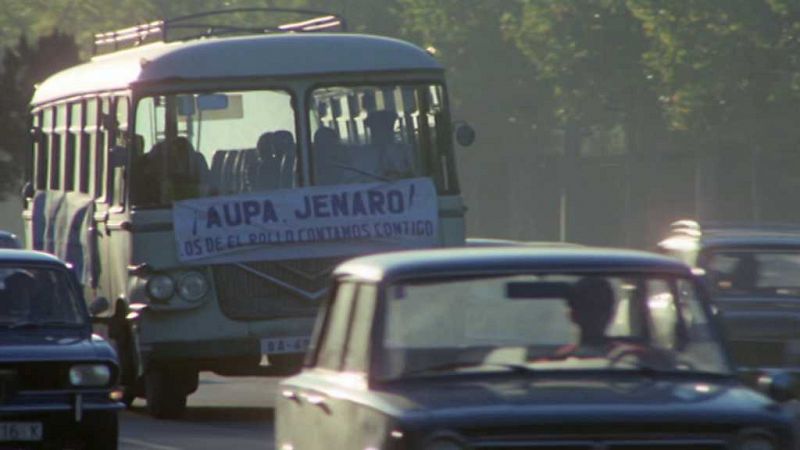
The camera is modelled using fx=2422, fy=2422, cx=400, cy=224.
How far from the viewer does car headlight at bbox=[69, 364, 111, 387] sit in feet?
48.4

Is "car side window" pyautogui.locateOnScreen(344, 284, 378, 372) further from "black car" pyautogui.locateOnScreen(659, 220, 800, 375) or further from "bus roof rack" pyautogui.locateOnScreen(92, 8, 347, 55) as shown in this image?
"bus roof rack" pyautogui.locateOnScreen(92, 8, 347, 55)

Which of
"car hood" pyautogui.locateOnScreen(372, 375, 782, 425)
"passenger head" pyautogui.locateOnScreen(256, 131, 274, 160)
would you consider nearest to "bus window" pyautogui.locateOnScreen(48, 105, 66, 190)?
"passenger head" pyautogui.locateOnScreen(256, 131, 274, 160)

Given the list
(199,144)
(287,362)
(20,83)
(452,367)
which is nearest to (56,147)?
(199,144)

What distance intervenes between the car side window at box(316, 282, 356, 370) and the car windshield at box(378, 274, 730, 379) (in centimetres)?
52

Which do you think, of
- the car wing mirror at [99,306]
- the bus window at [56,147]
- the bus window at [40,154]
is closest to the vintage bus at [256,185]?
the bus window at [56,147]

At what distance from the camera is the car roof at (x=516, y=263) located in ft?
28.9

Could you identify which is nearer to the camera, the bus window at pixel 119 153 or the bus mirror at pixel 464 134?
the bus window at pixel 119 153

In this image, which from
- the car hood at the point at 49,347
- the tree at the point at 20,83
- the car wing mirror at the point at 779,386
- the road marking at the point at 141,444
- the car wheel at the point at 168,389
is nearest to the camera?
the car wing mirror at the point at 779,386

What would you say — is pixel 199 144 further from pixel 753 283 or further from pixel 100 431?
pixel 753 283

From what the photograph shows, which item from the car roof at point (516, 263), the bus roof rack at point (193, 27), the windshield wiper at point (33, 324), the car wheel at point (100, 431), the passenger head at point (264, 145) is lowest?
the car wheel at point (100, 431)

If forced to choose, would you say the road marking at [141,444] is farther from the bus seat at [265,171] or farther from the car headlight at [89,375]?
the bus seat at [265,171]

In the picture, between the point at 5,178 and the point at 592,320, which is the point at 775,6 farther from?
the point at 592,320

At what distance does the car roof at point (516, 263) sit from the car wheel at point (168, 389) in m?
10.8

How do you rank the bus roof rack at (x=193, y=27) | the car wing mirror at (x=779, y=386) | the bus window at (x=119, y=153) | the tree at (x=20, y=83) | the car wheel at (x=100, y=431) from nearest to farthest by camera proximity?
the car wing mirror at (x=779, y=386) < the car wheel at (x=100, y=431) < the bus window at (x=119, y=153) < the bus roof rack at (x=193, y=27) < the tree at (x=20, y=83)
